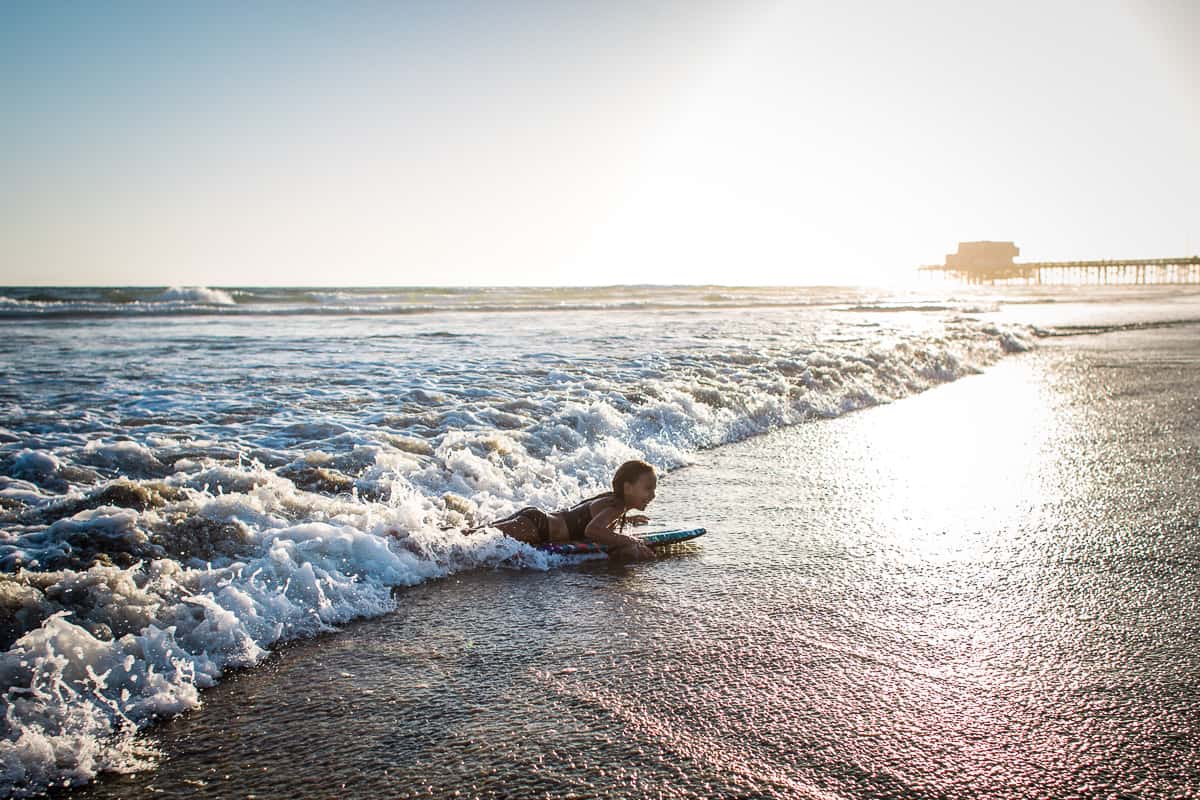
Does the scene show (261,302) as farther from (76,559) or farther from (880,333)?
(76,559)

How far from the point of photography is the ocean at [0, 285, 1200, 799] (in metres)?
2.35

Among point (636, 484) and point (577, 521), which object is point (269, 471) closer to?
point (577, 521)

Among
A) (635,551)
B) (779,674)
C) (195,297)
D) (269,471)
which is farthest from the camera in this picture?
(195,297)

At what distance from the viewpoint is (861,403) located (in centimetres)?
1004

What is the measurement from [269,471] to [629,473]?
2661mm

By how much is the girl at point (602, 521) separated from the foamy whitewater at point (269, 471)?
0.57ft

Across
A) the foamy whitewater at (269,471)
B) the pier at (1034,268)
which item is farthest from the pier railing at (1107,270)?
the foamy whitewater at (269,471)

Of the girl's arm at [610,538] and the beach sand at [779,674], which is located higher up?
the girl's arm at [610,538]

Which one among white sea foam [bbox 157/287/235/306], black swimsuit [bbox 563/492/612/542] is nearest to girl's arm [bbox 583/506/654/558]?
black swimsuit [bbox 563/492/612/542]

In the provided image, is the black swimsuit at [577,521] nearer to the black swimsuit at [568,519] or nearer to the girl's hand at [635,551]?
the black swimsuit at [568,519]

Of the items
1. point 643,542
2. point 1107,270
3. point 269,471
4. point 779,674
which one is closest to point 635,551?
point 643,542

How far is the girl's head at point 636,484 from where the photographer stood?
4527mm

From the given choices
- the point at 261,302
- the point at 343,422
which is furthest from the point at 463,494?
the point at 261,302

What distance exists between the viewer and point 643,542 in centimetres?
450
